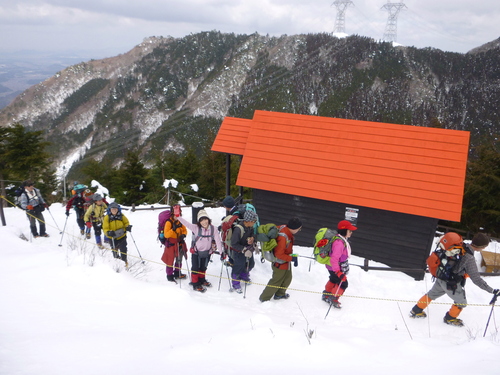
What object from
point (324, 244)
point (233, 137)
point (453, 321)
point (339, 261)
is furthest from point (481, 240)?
point (233, 137)

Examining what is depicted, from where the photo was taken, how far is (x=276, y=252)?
18.2ft

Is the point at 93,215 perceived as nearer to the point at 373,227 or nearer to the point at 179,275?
the point at 179,275

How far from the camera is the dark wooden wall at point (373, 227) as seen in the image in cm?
907

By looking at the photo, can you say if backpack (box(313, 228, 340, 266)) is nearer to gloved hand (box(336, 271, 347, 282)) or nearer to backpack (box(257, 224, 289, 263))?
gloved hand (box(336, 271, 347, 282))

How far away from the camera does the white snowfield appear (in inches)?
121

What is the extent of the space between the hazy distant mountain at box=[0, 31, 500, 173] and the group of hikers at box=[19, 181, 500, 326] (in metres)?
98.7

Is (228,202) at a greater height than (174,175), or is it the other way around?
(228,202)

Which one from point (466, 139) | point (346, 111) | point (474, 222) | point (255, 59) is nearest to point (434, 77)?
point (346, 111)

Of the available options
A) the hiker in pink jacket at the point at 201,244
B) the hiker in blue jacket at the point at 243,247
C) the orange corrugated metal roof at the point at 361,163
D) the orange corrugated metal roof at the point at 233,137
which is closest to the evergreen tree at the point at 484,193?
the orange corrugated metal roof at the point at 361,163

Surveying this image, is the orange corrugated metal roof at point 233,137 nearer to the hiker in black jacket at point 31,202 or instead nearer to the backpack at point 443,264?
the hiker in black jacket at point 31,202

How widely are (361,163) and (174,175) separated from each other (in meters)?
23.1

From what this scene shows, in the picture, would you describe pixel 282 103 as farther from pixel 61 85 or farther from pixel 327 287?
pixel 61 85

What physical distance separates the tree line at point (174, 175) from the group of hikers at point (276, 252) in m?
9.28

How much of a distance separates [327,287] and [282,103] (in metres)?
116
